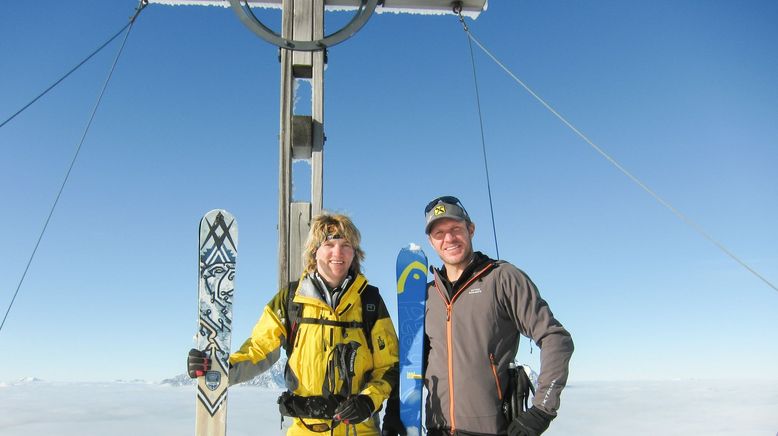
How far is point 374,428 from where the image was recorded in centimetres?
290

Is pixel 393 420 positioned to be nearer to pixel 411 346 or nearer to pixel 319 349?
pixel 411 346

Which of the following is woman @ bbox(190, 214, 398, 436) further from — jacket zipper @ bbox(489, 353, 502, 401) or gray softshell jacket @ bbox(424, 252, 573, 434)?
jacket zipper @ bbox(489, 353, 502, 401)

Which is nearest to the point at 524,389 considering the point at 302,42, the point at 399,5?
the point at 302,42

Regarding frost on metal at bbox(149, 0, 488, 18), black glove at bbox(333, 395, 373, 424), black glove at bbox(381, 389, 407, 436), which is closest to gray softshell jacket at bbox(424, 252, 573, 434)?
black glove at bbox(381, 389, 407, 436)

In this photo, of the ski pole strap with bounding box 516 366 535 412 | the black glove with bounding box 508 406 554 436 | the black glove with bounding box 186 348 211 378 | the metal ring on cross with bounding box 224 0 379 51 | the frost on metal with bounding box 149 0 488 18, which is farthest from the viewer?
the frost on metal with bounding box 149 0 488 18

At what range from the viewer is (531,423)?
254cm

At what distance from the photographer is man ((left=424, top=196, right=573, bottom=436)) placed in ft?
8.59

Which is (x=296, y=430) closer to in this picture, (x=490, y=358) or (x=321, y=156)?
(x=490, y=358)

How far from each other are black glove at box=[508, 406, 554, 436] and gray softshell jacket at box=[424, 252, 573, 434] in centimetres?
3

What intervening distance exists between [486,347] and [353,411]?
28.1 inches

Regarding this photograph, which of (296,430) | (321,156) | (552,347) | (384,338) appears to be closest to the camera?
(552,347)

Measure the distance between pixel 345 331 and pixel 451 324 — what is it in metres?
0.55

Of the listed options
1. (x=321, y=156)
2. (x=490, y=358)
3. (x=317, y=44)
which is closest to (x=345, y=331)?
(x=490, y=358)

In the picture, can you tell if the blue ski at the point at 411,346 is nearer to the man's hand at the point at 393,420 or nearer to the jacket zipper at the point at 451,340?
the man's hand at the point at 393,420
